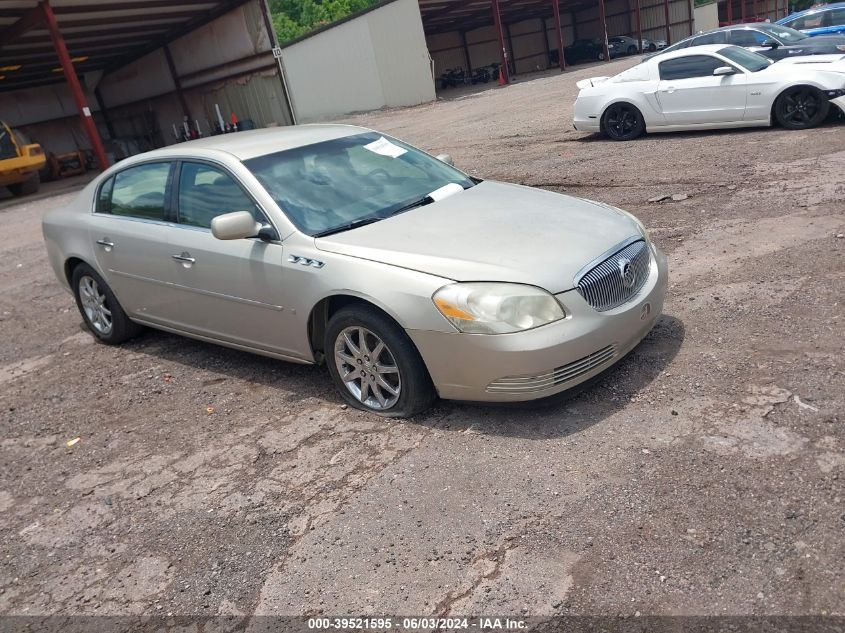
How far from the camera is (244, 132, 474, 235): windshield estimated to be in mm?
4613

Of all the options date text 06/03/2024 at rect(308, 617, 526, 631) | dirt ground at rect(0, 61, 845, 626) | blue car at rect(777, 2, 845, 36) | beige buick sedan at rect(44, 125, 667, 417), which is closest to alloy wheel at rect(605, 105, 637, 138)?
dirt ground at rect(0, 61, 845, 626)

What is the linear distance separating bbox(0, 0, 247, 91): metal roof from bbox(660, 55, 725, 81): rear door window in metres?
14.3

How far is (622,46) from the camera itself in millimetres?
41688

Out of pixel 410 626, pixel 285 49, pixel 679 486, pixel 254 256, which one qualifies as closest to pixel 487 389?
pixel 679 486

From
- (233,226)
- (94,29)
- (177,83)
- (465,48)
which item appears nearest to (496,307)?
(233,226)

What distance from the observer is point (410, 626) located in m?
2.74

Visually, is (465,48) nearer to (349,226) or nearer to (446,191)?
(446,191)

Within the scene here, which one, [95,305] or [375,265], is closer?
[375,265]

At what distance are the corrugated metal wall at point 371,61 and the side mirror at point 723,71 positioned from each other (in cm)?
1944

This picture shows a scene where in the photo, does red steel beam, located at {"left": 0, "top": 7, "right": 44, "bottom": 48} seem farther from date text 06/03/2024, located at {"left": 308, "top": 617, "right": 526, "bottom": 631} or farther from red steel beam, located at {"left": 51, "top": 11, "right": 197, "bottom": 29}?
date text 06/03/2024, located at {"left": 308, "top": 617, "right": 526, "bottom": 631}

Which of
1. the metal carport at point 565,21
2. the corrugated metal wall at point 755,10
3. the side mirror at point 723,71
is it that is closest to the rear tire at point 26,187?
the side mirror at point 723,71

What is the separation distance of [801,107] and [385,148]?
24.6ft

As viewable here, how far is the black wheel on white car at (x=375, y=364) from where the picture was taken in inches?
157

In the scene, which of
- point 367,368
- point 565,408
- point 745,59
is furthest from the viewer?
point 745,59
